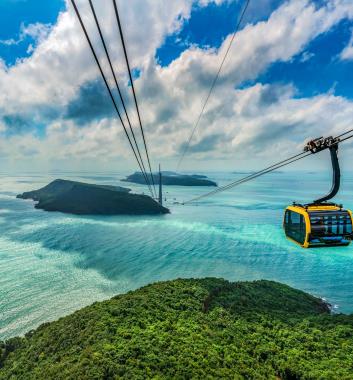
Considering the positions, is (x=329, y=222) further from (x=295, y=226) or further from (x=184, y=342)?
(x=184, y=342)

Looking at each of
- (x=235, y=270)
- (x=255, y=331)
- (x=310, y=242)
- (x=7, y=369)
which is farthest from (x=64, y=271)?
(x=310, y=242)

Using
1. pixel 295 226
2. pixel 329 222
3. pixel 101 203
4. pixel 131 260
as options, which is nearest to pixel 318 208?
pixel 329 222

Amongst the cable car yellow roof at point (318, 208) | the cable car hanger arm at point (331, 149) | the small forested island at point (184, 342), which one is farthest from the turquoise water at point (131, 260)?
the cable car hanger arm at point (331, 149)

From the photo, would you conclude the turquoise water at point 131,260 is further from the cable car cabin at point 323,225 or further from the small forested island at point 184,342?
the cable car cabin at point 323,225

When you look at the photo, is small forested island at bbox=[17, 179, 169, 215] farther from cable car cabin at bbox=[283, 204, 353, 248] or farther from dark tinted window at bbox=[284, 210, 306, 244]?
cable car cabin at bbox=[283, 204, 353, 248]

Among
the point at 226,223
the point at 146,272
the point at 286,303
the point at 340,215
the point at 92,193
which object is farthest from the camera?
the point at 92,193

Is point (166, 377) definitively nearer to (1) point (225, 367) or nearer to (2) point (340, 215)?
(1) point (225, 367)
